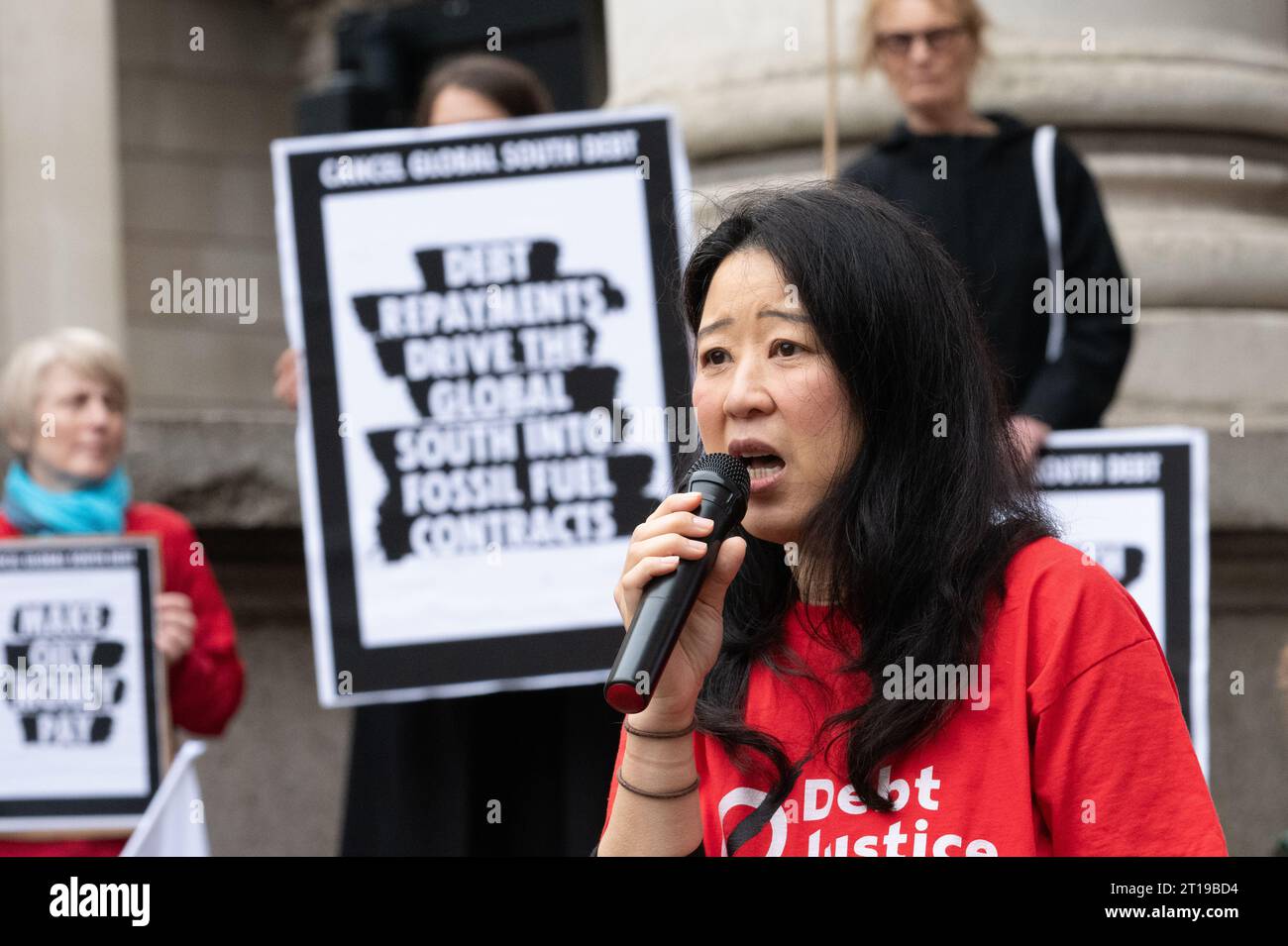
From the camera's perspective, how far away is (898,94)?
477 centimetres

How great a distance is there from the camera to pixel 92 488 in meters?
4.94

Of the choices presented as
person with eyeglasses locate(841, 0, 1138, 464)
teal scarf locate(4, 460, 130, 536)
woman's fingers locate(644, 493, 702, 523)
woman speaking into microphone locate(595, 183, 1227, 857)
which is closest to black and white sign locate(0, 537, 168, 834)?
teal scarf locate(4, 460, 130, 536)

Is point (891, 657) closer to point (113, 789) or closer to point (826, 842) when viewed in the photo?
point (826, 842)

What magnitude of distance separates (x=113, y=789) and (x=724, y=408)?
110 inches

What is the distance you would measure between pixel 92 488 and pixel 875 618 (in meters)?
3.01

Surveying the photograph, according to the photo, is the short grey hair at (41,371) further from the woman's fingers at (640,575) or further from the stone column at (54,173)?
the stone column at (54,173)

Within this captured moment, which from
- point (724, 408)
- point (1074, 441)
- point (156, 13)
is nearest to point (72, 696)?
point (1074, 441)

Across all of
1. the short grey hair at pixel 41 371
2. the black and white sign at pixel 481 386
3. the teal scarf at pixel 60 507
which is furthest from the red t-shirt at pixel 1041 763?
the short grey hair at pixel 41 371

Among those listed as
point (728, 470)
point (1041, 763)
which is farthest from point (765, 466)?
point (1041, 763)

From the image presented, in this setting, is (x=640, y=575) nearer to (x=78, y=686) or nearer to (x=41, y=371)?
(x=78, y=686)

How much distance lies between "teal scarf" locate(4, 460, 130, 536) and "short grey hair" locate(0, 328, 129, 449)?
4.5 inches

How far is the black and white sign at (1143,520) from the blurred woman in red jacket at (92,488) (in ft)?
6.74

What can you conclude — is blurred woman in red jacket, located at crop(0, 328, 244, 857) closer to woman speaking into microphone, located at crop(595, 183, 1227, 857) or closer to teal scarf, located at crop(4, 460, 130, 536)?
teal scarf, located at crop(4, 460, 130, 536)

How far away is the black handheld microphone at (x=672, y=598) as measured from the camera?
2.10 meters
